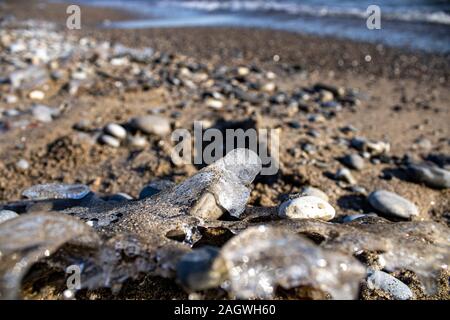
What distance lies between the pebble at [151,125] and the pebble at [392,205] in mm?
1878

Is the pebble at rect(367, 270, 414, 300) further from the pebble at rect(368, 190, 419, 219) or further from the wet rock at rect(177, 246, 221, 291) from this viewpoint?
the pebble at rect(368, 190, 419, 219)

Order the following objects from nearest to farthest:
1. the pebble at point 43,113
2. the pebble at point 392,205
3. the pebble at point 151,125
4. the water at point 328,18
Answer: the pebble at point 392,205 < the pebble at point 151,125 < the pebble at point 43,113 < the water at point 328,18

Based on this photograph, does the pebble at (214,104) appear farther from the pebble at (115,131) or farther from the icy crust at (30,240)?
the icy crust at (30,240)

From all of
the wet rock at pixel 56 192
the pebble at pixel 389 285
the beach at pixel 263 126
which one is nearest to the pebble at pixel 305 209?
the beach at pixel 263 126

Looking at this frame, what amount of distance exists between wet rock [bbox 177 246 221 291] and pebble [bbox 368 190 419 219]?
1688mm

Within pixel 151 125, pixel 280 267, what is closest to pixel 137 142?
pixel 151 125

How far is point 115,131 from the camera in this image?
10.9 ft

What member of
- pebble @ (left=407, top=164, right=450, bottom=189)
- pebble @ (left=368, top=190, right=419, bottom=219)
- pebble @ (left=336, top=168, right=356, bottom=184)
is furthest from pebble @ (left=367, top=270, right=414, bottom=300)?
pebble @ (left=407, top=164, right=450, bottom=189)

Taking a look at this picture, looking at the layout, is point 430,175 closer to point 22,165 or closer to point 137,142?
point 137,142

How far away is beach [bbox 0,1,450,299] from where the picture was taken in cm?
224

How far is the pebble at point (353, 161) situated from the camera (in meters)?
3.08

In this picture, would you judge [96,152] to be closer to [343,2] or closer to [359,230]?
[359,230]
